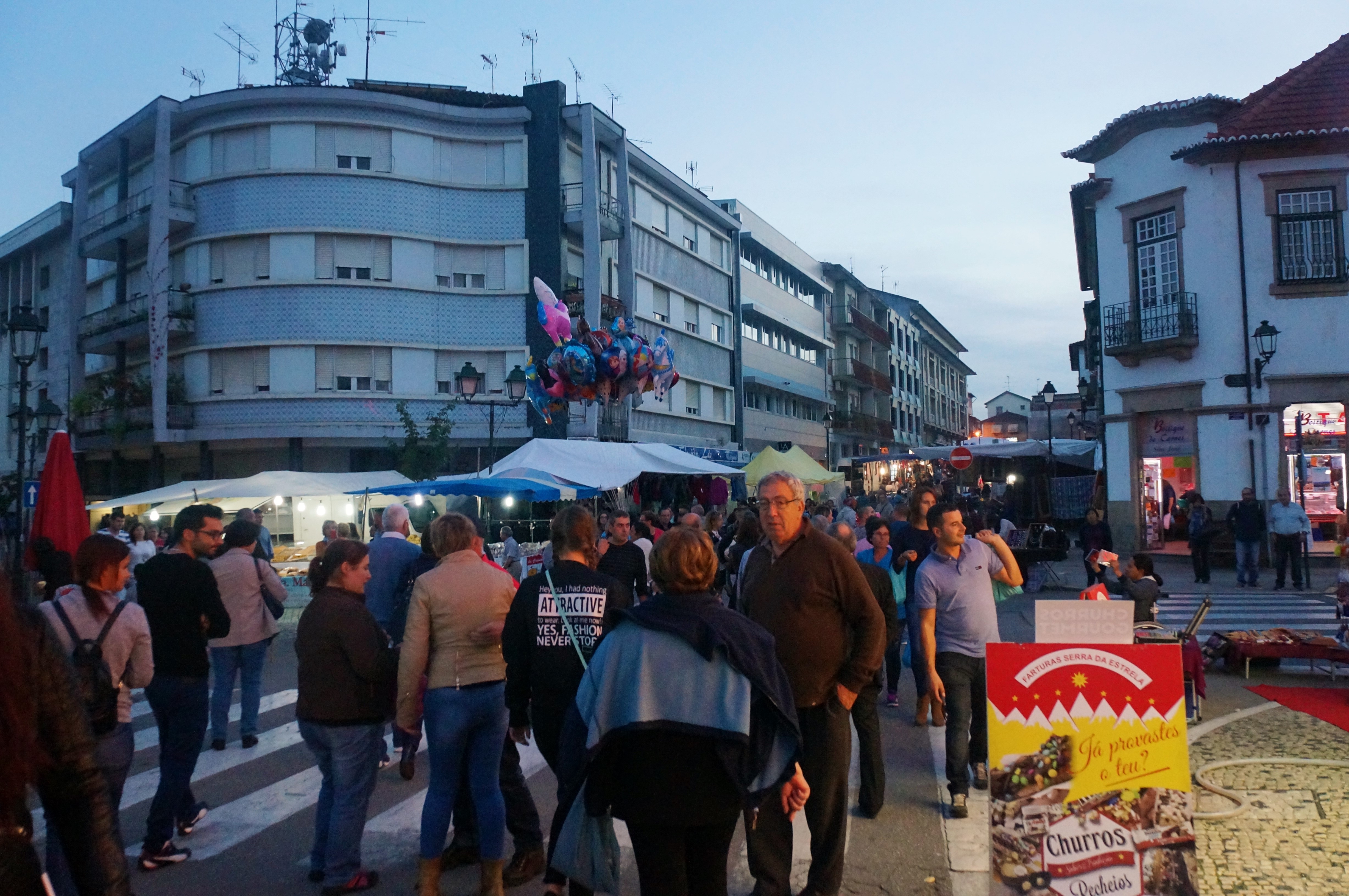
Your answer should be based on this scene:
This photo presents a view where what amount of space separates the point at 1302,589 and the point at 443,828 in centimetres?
1677

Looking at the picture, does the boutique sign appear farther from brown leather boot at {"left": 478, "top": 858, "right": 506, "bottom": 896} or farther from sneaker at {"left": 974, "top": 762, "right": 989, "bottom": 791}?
brown leather boot at {"left": 478, "top": 858, "right": 506, "bottom": 896}

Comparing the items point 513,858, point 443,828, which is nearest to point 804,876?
point 513,858

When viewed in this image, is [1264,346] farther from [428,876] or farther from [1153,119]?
[428,876]

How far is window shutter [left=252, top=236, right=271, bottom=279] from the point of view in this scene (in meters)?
29.0

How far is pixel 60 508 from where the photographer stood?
9.98 meters

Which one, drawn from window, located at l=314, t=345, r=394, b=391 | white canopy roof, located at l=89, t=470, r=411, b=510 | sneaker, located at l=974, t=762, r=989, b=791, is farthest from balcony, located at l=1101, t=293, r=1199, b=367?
window, located at l=314, t=345, r=394, b=391

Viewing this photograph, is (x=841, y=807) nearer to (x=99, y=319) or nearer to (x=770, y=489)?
(x=770, y=489)

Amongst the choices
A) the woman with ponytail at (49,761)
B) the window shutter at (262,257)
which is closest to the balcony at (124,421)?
the window shutter at (262,257)

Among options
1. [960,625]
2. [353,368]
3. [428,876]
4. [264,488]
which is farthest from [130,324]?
[960,625]

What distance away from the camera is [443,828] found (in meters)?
4.36

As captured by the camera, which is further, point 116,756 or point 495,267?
point 495,267

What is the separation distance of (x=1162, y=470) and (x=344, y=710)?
21.8 m

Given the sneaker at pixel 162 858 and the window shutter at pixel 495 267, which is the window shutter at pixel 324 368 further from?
the sneaker at pixel 162 858

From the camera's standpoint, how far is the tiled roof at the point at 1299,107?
64.8 feet
